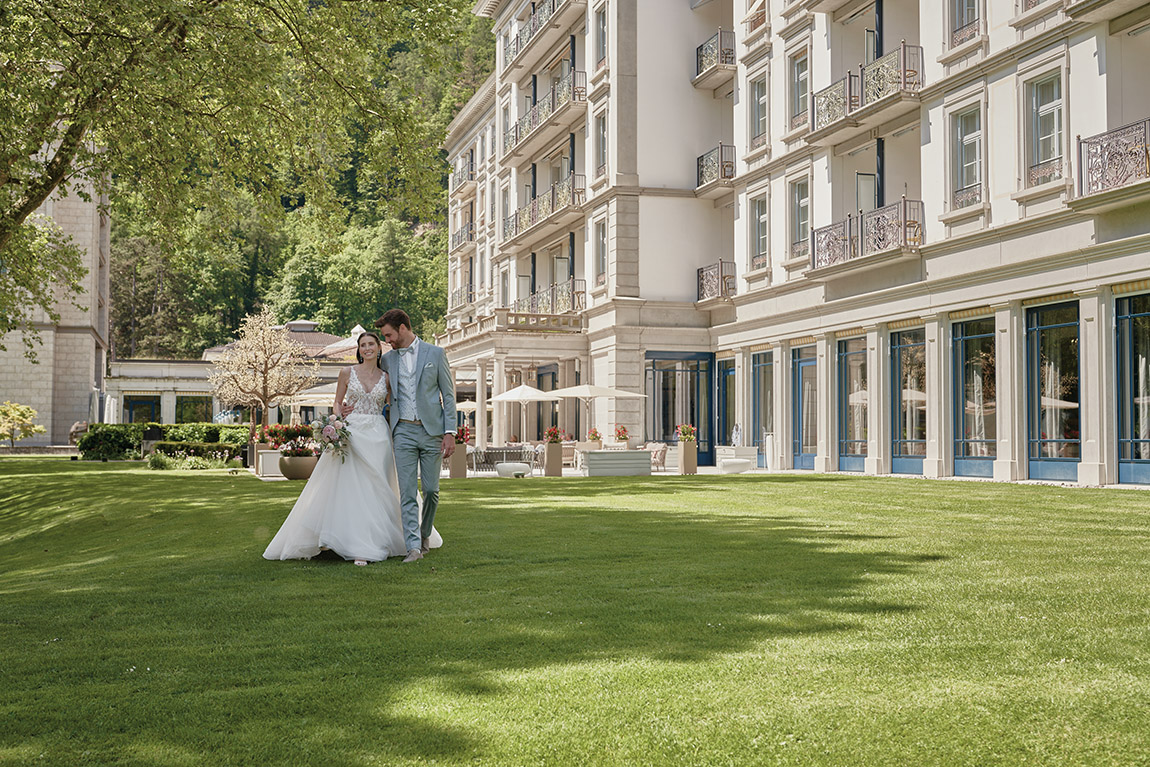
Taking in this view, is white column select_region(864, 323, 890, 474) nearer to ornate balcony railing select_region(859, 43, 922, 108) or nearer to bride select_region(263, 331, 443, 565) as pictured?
ornate balcony railing select_region(859, 43, 922, 108)

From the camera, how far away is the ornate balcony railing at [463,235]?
56.1 meters

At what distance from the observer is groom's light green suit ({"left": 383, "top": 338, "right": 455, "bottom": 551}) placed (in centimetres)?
877

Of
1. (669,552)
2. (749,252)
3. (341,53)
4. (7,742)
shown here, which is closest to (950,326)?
(749,252)

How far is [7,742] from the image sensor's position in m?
3.97

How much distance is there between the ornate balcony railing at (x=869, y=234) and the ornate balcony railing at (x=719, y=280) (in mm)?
6222

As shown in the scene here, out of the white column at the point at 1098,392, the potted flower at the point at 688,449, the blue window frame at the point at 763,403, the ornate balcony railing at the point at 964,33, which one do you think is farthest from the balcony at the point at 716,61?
the white column at the point at 1098,392

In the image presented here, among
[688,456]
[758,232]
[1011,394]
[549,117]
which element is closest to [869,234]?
[1011,394]

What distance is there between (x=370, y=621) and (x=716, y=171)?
96.9 ft

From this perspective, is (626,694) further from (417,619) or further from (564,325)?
(564,325)

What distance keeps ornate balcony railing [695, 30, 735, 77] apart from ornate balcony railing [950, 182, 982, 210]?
12711 millimetres

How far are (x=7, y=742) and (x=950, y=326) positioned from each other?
22.1 metres

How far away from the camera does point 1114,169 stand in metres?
18.1

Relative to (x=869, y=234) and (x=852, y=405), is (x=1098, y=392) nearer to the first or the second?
(x=869, y=234)

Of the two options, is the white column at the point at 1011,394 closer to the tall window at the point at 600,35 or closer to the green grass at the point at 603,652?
the green grass at the point at 603,652
